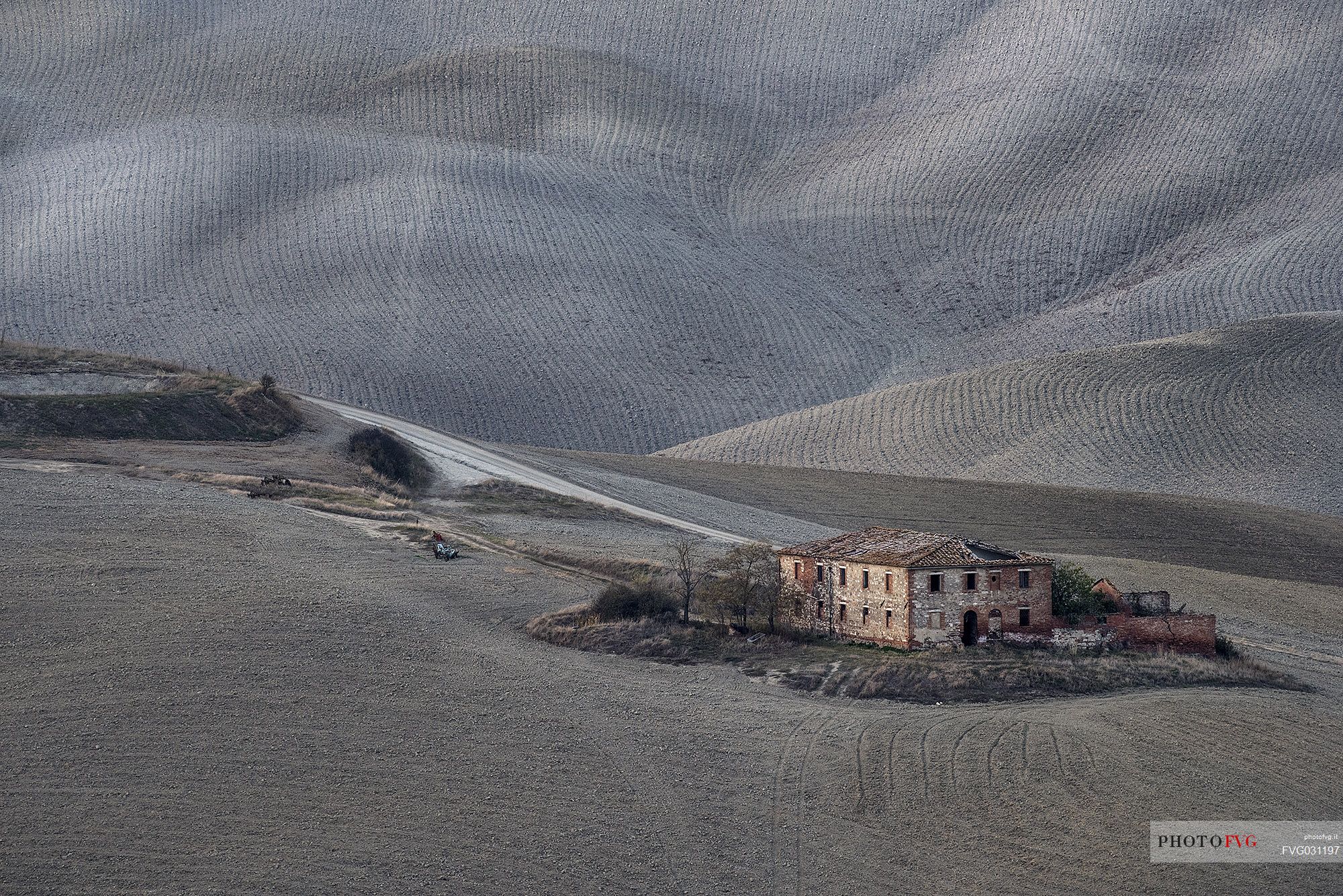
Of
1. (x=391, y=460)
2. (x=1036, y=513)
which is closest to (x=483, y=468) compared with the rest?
(x=391, y=460)

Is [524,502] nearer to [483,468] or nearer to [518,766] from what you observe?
[483,468]

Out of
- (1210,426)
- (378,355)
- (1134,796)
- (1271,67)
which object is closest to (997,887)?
(1134,796)

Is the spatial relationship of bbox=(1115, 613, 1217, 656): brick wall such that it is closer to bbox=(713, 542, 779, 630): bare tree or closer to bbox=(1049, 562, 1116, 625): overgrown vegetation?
bbox=(1049, 562, 1116, 625): overgrown vegetation

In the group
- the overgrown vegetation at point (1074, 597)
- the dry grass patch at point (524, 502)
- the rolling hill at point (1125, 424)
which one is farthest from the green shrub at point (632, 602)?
the rolling hill at point (1125, 424)

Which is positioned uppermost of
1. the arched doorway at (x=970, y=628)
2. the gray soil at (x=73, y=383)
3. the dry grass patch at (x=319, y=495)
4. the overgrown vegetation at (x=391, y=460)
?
the gray soil at (x=73, y=383)

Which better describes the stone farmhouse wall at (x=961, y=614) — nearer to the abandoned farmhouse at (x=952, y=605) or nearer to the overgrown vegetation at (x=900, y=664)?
the abandoned farmhouse at (x=952, y=605)

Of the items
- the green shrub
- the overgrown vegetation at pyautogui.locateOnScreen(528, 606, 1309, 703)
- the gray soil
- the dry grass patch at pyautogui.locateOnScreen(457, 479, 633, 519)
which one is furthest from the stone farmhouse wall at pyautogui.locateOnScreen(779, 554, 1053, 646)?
the gray soil
